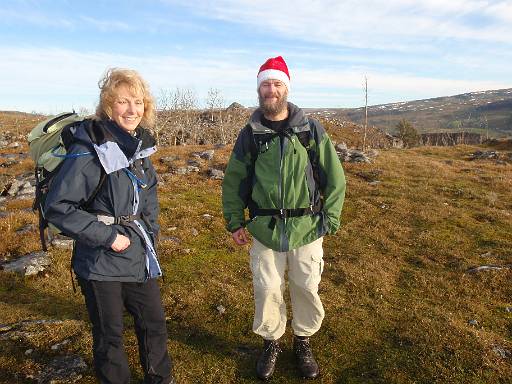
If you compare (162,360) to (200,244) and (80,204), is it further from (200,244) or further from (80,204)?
(200,244)

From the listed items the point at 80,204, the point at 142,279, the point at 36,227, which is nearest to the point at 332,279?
Result: the point at 142,279

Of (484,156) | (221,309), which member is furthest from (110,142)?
(484,156)

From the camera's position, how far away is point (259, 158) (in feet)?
15.9

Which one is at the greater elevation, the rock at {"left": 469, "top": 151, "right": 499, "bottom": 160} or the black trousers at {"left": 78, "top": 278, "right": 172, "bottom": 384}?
the black trousers at {"left": 78, "top": 278, "right": 172, "bottom": 384}

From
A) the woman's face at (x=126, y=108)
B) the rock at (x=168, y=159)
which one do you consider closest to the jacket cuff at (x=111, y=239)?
the woman's face at (x=126, y=108)

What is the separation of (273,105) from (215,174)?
17040 mm

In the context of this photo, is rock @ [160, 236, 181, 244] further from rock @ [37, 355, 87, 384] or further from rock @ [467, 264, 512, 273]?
rock @ [467, 264, 512, 273]

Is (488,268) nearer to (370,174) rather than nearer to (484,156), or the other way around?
(370,174)

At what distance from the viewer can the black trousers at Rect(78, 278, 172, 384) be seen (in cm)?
404

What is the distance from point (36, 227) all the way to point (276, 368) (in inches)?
369

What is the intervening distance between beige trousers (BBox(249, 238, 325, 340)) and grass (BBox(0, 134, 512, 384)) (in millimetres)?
715

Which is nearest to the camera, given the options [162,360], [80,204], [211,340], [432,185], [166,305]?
[80,204]

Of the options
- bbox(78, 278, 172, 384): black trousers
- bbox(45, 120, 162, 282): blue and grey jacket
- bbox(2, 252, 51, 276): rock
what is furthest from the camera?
bbox(2, 252, 51, 276): rock

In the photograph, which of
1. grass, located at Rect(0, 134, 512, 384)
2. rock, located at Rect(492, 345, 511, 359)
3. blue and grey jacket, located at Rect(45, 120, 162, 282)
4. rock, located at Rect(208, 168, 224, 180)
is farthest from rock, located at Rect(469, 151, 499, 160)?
blue and grey jacket, located at Rect(45, 120, 162, 282)
